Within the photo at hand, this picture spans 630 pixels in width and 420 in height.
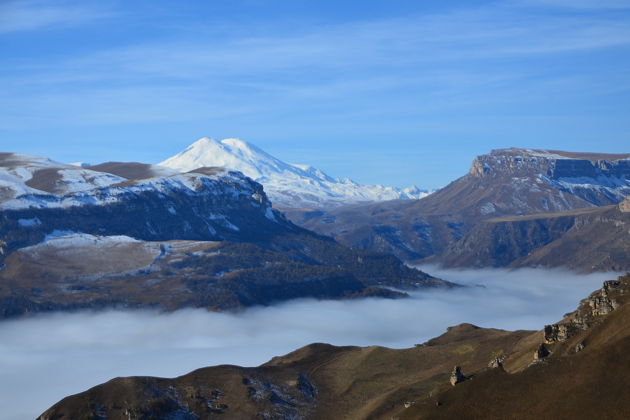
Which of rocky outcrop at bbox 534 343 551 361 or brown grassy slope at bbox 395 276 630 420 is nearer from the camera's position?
brown grassy slope at bbox 395 276 630 420

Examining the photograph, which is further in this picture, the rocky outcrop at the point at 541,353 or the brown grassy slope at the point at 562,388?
the rocky outcrop at the point at 541,353

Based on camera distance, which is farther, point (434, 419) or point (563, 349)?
point (563, 349)

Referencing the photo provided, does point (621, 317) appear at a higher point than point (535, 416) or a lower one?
higher

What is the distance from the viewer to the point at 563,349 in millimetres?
195375

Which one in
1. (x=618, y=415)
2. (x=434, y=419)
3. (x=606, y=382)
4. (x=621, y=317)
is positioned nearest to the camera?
(x=618, y=415)

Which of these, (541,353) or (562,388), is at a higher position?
(541,353)

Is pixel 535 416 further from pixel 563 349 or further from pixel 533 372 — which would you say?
pixel 563 349

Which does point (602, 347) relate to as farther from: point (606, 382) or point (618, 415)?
point (618, 415)

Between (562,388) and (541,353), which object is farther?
(541,353)

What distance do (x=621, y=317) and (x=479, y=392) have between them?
36.0 meters

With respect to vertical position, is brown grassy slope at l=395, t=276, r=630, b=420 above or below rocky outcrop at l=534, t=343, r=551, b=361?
below

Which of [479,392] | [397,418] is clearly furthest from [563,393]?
[397,418]

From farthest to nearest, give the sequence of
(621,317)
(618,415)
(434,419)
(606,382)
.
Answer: (621,317), (434,419), (606,382), (618,415)

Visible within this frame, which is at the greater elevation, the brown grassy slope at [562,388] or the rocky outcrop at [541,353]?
the rocky outcrop at [541,353]
